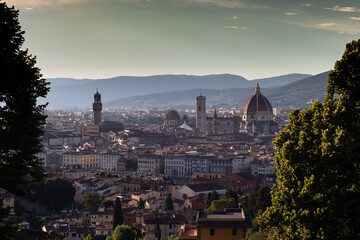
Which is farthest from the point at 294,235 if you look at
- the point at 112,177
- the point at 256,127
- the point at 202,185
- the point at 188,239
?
the point at 256,127

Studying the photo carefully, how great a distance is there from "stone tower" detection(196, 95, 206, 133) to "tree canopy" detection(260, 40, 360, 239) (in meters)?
122

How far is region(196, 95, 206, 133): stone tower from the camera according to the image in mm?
134375

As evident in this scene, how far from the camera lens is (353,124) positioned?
35.8 feet

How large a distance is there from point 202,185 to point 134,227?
1658 cm

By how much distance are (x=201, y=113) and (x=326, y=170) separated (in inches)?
4920

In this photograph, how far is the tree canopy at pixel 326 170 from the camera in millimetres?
10617

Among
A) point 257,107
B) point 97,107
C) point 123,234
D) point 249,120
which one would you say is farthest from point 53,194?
point 249,120

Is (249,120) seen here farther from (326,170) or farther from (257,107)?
(326,170)

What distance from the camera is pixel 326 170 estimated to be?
10.9 meters

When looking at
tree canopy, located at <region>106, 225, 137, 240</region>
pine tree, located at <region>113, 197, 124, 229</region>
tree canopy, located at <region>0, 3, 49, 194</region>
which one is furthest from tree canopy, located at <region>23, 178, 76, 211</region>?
tree canopy, located at <region>0, 3, 49, 194</region>

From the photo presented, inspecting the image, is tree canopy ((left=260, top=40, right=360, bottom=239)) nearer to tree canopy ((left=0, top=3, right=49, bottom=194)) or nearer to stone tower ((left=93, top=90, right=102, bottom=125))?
tree canopy ((left=0, top=3, right=49, bottom=194))

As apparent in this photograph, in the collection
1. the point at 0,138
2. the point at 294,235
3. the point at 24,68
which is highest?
the point at 24,68

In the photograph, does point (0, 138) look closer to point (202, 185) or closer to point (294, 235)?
point (294, 235)

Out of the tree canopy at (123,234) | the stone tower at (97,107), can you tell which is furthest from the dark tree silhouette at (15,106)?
the stone tower at (97,107)
